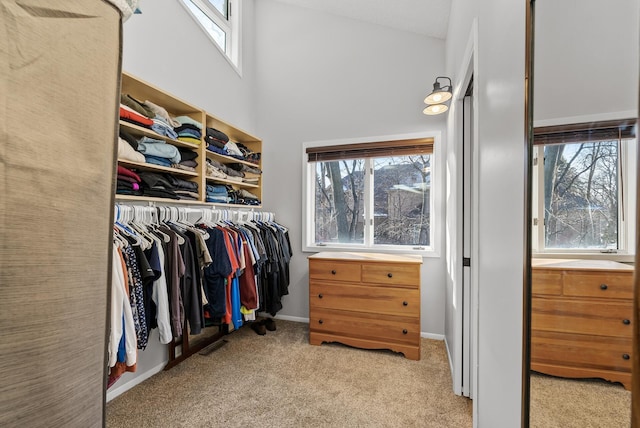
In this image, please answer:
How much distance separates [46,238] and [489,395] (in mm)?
1413

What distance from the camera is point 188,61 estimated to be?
247 centimetres

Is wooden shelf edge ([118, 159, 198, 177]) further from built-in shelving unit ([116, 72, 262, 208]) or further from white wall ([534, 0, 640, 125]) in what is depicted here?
white wall ([534, 0, 640, 125])

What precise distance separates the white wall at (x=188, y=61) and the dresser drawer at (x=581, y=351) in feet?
8.22

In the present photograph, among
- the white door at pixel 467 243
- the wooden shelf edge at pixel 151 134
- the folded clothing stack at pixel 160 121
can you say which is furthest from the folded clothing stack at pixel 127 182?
the white door at pixel 467 243

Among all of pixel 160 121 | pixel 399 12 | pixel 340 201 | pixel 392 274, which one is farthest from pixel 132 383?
pixel 399 12

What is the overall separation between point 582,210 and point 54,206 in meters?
0.84

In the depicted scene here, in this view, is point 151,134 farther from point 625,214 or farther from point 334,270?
point 625,214

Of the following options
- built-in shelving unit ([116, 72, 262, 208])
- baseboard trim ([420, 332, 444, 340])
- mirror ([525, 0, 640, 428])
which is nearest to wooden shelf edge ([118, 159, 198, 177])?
built-in shelving unit ([116, 72, 262, 208])

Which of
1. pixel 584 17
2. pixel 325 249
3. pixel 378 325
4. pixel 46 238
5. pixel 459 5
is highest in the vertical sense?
pixel 459 5

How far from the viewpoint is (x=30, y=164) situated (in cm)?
34

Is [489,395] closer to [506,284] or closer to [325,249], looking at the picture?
[506,284]

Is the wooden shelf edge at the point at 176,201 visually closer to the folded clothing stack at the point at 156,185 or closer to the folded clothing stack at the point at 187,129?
the folded clothing stack at the point at 156,185

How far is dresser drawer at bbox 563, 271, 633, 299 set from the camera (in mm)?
384

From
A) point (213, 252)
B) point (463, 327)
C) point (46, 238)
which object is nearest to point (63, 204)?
point (46, 238)
